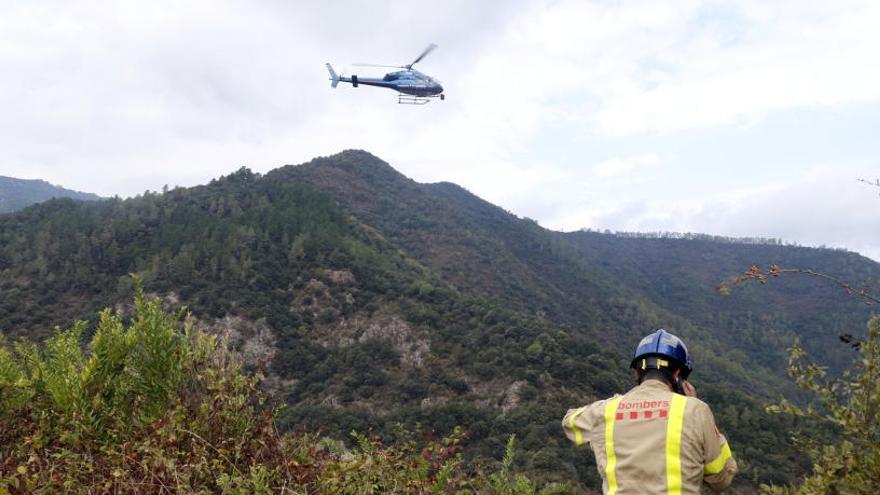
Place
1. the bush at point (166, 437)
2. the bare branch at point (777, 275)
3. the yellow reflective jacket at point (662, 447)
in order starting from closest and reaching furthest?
the yellow reflective jacket at point (662, 447)
the bare branch at point (777, 275)
the bush at point (166, 437)

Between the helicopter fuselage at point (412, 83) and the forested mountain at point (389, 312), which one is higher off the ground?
the helicopter fuselage at point (412, 83)

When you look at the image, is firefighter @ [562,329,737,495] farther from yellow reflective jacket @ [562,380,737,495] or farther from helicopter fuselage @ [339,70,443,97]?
helicopter fuselage @ [339,70,443,97]

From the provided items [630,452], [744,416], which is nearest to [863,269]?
[744,416]

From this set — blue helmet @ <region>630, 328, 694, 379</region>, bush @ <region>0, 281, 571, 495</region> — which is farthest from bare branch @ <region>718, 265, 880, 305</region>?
bush @ <region>0, 281, 571, 495</region>

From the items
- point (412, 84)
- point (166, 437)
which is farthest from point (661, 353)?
point (412, 84)

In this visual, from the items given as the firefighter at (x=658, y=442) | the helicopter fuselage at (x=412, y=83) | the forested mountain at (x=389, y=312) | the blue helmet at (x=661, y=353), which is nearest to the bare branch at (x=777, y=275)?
the blue helmet at (x=661, y=353)

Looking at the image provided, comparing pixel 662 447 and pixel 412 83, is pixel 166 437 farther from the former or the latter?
pixel 412 83

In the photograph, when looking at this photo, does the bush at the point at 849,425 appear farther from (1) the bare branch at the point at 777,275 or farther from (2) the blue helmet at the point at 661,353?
(2) the blue helmet at the point at 661,353
